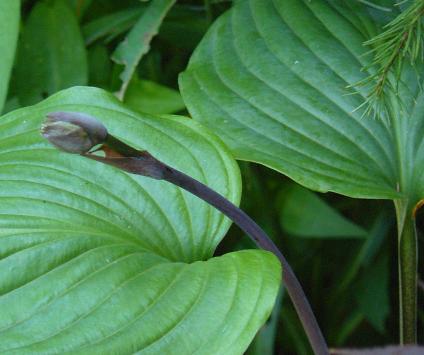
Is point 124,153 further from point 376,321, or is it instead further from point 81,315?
point 376,321

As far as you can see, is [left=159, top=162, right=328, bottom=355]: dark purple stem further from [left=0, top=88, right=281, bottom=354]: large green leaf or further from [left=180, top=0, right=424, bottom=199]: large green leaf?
[left=180, top=0, right=424, bottom=199]: large green leaf

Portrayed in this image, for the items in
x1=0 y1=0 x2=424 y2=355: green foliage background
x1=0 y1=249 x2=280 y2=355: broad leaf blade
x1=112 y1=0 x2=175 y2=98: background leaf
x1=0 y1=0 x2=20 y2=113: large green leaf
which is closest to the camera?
x1=0 y1=249 x2=280 y2=355: broad leaf blade

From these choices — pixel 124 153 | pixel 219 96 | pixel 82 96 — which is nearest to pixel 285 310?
pixel 219 96

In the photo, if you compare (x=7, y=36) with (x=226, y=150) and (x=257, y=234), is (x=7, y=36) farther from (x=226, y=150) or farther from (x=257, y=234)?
(x=257, y=234)

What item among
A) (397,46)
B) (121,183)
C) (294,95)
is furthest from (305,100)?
(121,183)

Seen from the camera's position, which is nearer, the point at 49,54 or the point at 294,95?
the point at 294,95

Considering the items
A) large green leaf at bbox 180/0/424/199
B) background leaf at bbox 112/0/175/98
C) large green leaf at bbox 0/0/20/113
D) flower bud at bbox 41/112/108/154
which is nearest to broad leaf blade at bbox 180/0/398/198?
large green leaf at bbox 180/0/424/199
